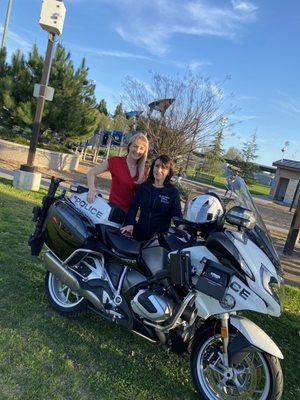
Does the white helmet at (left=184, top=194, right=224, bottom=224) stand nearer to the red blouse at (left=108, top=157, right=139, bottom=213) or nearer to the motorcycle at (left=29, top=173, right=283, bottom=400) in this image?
the motorcycle at (left=29, top=173, right=283, bottom=400)

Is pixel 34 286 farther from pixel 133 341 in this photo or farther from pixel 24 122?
pixel 24 122

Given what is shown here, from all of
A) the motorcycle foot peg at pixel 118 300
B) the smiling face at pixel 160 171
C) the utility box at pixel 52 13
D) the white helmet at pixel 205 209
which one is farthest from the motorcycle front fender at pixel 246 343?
the utility box at pixel 52 13

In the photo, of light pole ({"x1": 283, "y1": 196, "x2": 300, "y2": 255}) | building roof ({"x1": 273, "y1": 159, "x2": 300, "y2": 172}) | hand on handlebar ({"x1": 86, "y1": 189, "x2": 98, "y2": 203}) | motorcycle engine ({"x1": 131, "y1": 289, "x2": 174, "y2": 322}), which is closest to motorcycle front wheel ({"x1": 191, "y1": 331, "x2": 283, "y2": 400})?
motorcycle engine ({"x1": 131, "y1": 289, "x2": 174, "y2": 322})

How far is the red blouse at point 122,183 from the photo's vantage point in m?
4.11

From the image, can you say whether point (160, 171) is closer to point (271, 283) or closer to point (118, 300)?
point (118, 300)

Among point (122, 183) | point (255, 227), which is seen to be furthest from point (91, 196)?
point (255, 227)

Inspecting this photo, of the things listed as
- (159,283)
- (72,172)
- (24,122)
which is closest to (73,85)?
(24,122)

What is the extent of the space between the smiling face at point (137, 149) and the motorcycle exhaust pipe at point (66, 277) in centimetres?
124

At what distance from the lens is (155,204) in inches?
148

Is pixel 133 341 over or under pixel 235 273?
under

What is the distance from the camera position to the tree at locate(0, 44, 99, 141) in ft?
54.9

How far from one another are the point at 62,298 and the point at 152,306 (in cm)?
129

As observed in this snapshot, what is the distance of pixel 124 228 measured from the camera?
12.1 ft

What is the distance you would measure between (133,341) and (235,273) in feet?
4.51
